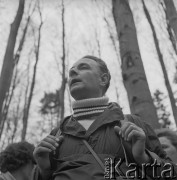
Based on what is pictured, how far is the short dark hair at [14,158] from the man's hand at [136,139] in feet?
5.10

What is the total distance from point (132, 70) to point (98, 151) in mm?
2093

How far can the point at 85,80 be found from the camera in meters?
1.94

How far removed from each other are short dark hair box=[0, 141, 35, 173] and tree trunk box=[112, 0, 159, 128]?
139 centimetres

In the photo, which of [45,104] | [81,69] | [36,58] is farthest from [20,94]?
[81,69]

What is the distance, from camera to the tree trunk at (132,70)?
10.7 feet

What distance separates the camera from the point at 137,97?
3.29 m

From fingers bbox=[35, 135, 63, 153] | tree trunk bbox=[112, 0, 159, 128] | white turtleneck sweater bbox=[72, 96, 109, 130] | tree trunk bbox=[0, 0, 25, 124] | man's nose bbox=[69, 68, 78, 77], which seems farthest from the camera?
tree trunk bbox=[0, 0, 25, 124]

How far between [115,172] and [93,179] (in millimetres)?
118

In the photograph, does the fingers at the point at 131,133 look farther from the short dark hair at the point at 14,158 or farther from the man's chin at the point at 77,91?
the short dark hair at the point at 14,158

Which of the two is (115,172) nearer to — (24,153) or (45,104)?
(24,153)

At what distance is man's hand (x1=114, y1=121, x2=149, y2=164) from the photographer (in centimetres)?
138

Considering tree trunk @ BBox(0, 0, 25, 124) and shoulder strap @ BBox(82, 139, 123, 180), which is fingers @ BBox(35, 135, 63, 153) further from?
tree trunk @ BBox(0, 0, 25, 124)

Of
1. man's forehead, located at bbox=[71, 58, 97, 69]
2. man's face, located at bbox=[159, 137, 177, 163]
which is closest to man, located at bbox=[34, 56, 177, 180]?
man's forehead, located at bbox=[71, 58, 97, 69]

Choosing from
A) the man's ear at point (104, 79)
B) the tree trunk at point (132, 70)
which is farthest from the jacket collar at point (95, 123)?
the tree trunk at point (132, 70)
